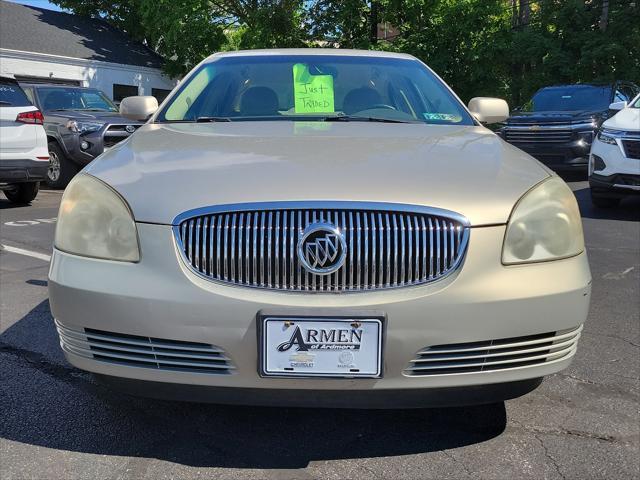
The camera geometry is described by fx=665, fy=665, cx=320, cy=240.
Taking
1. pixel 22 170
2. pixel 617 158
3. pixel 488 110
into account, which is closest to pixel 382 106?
pixel 488 110

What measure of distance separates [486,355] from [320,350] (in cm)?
53

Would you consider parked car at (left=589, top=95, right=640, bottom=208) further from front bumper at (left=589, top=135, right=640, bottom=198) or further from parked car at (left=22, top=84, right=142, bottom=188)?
parked car at (left=22, top=84, right=142, bottom=188)

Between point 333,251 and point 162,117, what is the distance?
1.74 metres

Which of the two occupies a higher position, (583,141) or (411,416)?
(411,416)

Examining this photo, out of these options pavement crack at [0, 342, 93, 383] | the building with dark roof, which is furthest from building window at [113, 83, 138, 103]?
pavement crack at [0, 342, 93, 383]

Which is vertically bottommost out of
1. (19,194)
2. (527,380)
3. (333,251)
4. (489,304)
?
(19,194)

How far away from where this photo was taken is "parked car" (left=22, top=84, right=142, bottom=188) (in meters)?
10.3

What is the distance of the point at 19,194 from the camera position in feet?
29.0

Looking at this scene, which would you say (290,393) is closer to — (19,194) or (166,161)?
Result: (166,161)

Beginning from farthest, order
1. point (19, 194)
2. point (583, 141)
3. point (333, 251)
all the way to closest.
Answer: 1. point (583, 141)
2. point (19, 194)
3. point (333, 251)

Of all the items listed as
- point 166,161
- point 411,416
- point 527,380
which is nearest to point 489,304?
point 527,380

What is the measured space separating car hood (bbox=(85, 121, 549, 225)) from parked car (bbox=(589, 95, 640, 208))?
4932 mm

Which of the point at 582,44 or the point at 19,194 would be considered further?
the point at 582,44

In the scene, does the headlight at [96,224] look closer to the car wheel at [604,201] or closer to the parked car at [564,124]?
the car wheel at [604,201]
